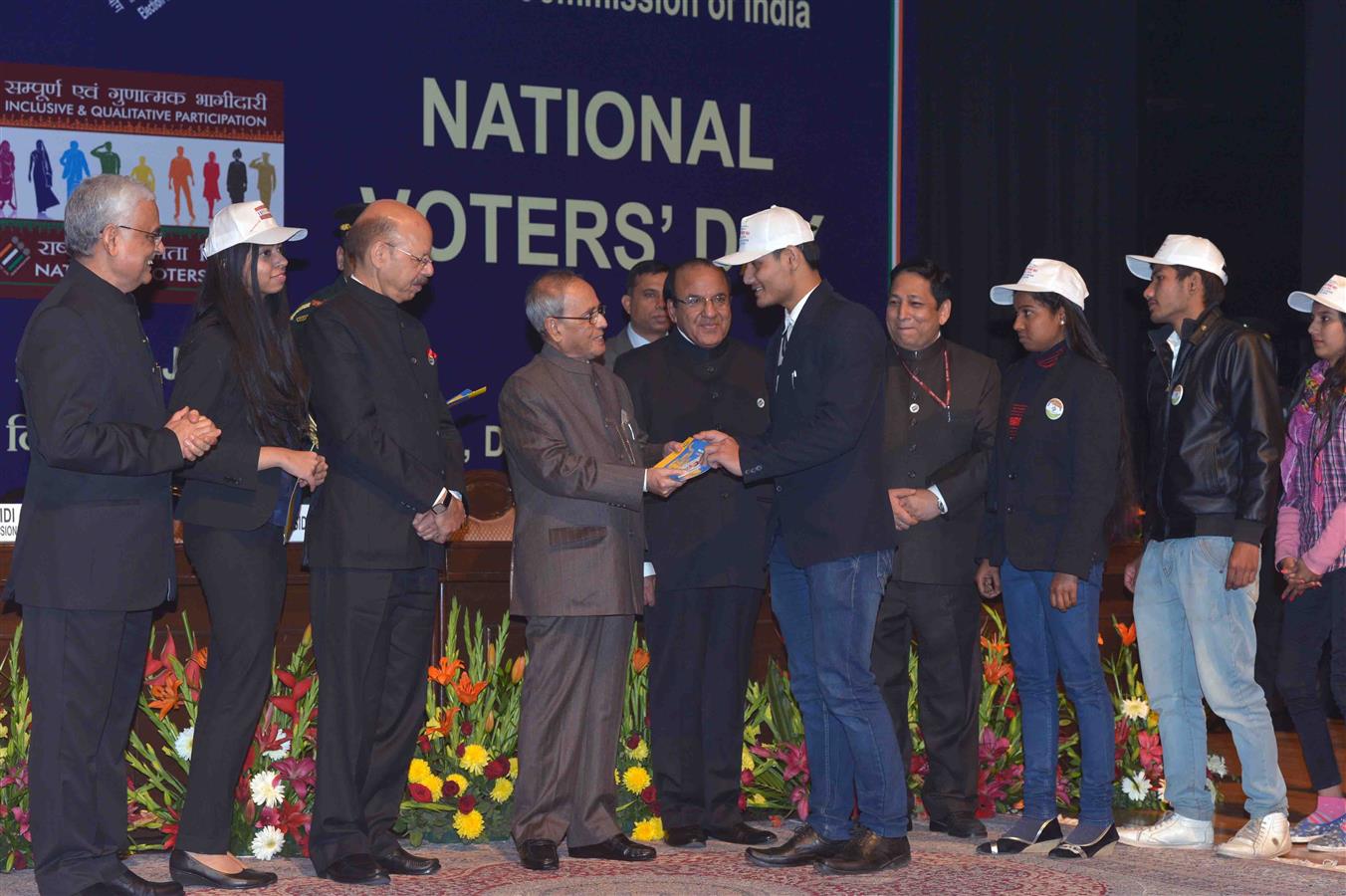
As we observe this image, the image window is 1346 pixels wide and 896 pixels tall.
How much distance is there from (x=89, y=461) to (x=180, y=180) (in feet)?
12.9

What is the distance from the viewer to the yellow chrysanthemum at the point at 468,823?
13.9 ft

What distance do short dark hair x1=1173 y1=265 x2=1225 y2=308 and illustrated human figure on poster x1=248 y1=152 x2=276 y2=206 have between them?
4.21 meters

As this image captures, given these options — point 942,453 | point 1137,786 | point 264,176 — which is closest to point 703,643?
point 942,453

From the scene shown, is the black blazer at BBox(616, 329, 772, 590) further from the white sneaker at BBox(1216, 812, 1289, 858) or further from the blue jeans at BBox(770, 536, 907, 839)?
the white sneaker at BBox(1216, 812, 1289, 858)

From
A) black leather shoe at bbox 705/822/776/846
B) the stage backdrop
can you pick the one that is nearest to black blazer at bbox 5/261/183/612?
black leather shoe at bbox 705/822/776/846

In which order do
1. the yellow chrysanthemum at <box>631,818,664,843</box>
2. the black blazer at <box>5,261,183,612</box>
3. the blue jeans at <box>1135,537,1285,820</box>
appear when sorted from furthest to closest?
the yellow chrysanthemum at <box>631,818,664,843</box>, the blue jeans at <box>1135,537,1285,820</box>, the black blazer at <box>5,261,183,612</box>

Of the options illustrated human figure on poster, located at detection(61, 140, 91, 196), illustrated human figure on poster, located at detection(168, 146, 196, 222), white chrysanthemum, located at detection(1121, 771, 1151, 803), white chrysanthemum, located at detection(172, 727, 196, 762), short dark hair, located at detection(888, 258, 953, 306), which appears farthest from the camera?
illustrated human figure on poster, located at detection(168, 146, 196, 222)

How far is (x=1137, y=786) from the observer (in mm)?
4910

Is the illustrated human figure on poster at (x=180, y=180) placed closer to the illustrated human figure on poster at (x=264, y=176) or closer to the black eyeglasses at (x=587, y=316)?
the illustrated human figure on poster at (x=264, y=176)

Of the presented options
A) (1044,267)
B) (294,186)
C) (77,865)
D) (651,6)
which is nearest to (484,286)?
(294,186)

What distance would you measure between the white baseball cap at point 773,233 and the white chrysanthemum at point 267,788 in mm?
1788

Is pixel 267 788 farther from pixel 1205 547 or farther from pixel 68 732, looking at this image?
pixel 1205 547

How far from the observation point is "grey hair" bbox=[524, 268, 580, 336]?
13.5ft

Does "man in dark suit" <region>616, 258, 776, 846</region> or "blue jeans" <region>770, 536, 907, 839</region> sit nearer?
"blue jeans" <region>770, 536, 907, 839</region>
